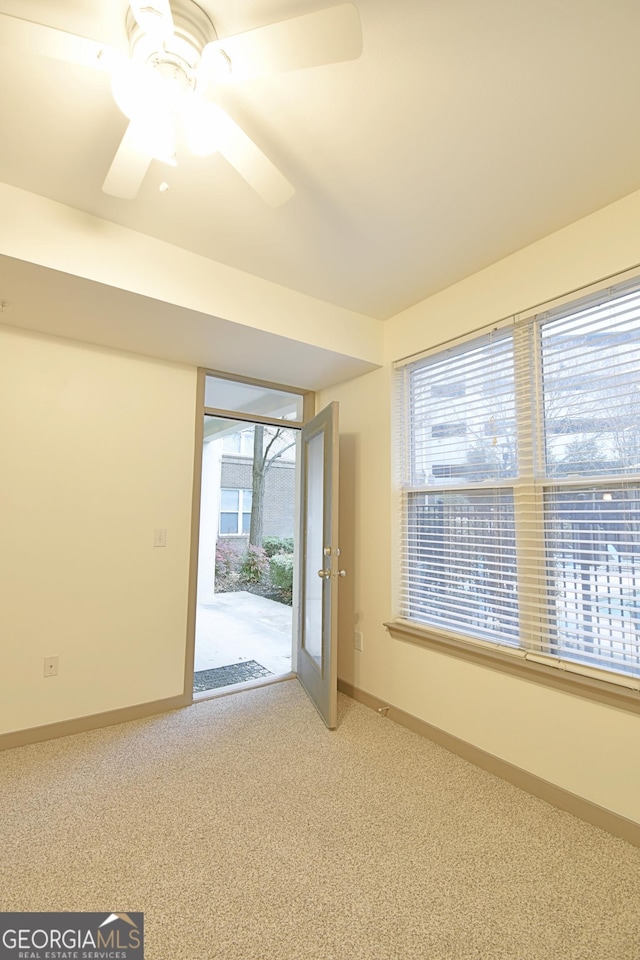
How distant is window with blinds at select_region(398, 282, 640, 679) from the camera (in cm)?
181

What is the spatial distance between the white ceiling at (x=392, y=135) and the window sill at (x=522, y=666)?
203cm

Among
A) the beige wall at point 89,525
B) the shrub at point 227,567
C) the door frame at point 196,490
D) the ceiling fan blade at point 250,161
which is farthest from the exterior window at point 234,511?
Result: the ceiling fan blade at point 250,161

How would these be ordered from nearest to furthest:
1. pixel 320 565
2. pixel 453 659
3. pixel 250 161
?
1. pixel 250 161
2. pixel 453 659
3. pixel 320 565

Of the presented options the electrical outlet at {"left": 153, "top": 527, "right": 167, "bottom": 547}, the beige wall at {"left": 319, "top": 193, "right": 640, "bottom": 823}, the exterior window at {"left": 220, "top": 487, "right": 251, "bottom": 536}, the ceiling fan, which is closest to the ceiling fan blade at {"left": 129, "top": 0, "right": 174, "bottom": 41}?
the ceiling fan

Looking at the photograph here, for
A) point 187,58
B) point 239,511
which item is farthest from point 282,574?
point 187,58

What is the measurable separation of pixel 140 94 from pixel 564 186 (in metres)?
1.60

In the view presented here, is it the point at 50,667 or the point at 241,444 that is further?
the point at 241,444

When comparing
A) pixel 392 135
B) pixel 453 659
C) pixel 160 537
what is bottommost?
pixel 453 659

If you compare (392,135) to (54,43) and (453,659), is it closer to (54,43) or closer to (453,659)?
(54,43)

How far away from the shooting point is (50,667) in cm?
245

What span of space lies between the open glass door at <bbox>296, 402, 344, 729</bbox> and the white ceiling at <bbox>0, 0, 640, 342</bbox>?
1112 mm

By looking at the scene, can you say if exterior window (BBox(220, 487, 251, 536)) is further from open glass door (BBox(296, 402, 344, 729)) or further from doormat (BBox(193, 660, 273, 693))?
open glass door (BBox(296, 402, 344, 729))

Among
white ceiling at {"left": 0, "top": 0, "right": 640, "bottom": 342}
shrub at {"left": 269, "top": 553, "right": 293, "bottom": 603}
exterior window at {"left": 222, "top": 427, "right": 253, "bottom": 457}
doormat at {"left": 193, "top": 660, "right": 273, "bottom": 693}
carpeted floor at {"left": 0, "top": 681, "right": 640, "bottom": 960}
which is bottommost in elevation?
doormat at {"left": 193, "top": 660, "right": 273, "bottom": 693}

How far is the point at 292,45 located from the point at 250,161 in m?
0.34
